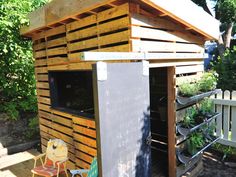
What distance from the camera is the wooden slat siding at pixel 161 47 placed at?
3.25 m

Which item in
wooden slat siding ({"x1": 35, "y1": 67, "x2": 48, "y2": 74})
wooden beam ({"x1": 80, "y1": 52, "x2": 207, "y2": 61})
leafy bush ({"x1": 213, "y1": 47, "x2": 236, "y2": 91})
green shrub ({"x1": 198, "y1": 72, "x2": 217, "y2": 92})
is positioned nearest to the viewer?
wooden beam ({"x1": 80, "y1": 52, "x2": 207, "y2": 61})

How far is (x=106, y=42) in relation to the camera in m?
3.51

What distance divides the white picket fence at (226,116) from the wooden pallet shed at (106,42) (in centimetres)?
122

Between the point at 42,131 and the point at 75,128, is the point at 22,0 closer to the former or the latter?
the point at 42,131

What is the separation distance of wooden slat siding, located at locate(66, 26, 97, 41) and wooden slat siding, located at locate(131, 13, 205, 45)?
0.75 metres

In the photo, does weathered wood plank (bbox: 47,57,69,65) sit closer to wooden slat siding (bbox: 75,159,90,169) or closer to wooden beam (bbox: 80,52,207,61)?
wooden beam (bbox: 80,52,207,61)

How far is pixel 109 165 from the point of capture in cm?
272

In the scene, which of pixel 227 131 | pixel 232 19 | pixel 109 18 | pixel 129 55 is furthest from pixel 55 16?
pixel 232 19

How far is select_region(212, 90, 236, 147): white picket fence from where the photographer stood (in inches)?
213

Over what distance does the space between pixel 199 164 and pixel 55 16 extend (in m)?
4.09

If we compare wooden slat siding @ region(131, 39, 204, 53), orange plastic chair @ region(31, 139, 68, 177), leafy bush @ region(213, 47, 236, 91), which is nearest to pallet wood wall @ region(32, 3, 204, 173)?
wooden slat siding @ region(131, 39, 204, 53)

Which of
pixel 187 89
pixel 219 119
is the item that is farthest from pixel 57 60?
pixel 219 119

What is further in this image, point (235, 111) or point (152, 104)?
point (152, 104)

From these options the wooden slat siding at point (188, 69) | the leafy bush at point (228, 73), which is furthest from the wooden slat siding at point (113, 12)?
the leafy bush at point (228, 73)
